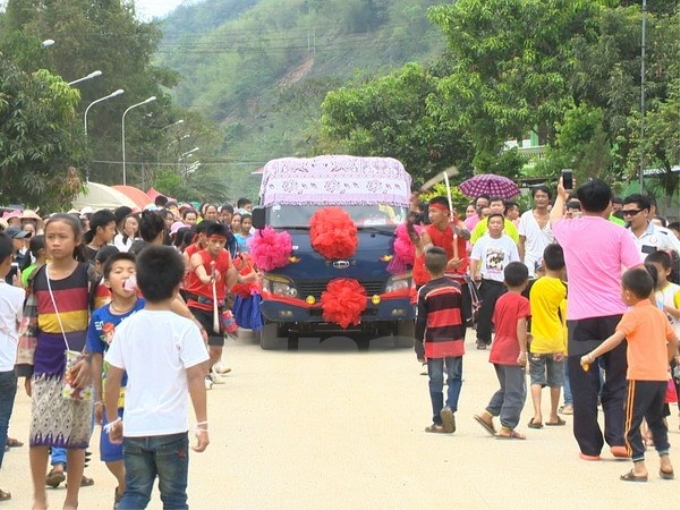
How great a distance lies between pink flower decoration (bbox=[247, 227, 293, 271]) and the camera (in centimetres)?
1778

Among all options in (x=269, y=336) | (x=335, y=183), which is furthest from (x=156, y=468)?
(x=335, y=183)

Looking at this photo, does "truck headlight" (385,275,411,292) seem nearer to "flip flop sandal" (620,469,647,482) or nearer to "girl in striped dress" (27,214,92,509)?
"flip flop sandal" (620,469,647,482)

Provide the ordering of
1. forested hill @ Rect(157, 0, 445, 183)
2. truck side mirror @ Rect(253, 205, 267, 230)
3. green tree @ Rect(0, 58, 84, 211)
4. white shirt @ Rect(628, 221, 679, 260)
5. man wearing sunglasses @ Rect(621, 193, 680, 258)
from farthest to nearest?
1. forested hill @ Rect(157, 0, 445, 183)
2. green tree @ Rect(0, 58, 84, 211)
3. truck side mirror @ Rect(253, 205, 267, 230)
4. white shirt @ Rect(628, 221, 679, 260)
5. man wearing sunglasses @ Rect(621, 193, 680, 258)

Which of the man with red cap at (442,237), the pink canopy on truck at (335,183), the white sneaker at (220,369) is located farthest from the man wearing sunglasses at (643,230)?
the pink canopy on truck at (335,183)

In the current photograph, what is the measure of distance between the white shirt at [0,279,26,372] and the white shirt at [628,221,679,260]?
5.32 meters

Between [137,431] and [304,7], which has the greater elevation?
[304,7]

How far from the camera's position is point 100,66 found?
224 ft

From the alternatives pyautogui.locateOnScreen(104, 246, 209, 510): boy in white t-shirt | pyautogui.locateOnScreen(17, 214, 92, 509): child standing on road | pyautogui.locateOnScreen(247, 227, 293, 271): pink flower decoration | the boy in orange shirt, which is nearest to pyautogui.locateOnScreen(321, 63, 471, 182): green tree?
pyautogui.locateOnScreen(247, 227, 293, 271): pink flower decoration

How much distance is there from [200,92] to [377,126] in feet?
407

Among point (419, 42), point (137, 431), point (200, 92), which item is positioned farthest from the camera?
point (200, 92)

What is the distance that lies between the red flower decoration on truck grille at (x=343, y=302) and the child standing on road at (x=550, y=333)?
5.87m

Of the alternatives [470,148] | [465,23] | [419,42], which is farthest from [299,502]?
[419,42]

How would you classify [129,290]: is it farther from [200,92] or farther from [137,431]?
[200,92]

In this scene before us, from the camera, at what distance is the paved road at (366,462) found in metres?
8.56
